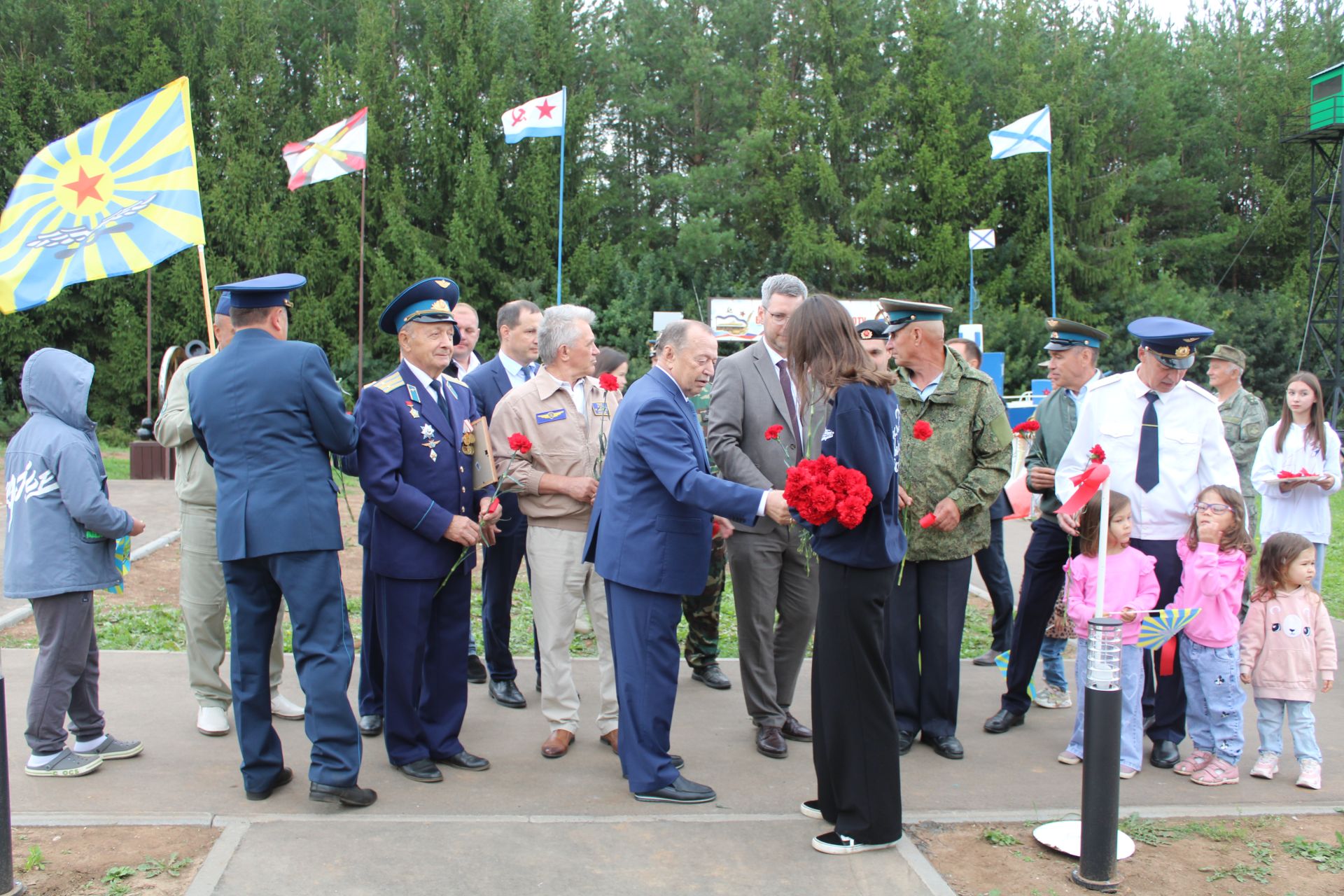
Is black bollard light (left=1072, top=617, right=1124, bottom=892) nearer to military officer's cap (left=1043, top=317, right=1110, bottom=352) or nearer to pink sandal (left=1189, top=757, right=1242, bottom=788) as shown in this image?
pink sandal (left=1189, top=757, right=1242, bottom=788)

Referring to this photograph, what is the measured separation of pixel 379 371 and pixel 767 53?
15.4m

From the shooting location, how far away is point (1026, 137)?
23.0 m

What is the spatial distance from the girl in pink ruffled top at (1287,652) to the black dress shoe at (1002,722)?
112 centimetres

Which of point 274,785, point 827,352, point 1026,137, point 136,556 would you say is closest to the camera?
A: point 827,352

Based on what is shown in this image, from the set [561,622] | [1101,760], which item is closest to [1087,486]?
[1101,760]

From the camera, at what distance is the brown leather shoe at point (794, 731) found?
17.8 feet

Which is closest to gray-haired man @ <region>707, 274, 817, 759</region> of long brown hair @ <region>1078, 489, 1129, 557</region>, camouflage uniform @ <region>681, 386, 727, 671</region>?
camouflage uniform @ <region>681, 386, 727, 671</region>

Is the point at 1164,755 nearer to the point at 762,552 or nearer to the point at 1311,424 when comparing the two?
the point at 762,552

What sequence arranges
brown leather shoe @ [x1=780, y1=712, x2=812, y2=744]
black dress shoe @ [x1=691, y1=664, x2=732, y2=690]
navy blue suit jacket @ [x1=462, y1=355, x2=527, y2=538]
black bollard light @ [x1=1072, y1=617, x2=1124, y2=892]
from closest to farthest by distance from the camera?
black bollard light @ [x1=1072, y1=617, x2=1124, y2=892] < brown leather shoe @ [x1=780, y1=712, x2=812, y2=744] < navy blue suit jacket @ [x1=462, y1=355, x2=527, y2=538] < black dress shoe @ [x1=691, y1=664, x2=732, y2=690]

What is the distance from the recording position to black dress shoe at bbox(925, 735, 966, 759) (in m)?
5.17

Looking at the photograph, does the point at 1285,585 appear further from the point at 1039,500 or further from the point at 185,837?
the point at 185,837

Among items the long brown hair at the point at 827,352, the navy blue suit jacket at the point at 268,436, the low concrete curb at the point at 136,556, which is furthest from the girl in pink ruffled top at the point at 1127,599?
the low concrete curb at the point at 136,556

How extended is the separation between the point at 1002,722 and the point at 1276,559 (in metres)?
1.54

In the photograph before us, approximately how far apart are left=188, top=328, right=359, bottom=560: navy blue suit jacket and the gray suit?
6.30ft
